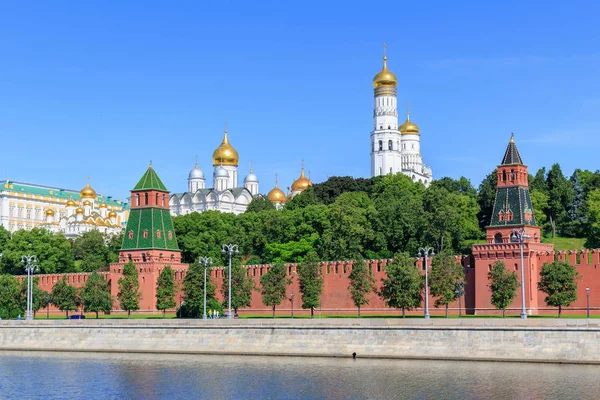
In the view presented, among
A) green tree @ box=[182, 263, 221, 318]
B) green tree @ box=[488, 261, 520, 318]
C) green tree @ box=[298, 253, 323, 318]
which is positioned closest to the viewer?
green tree @ box=[488, 261, 520, 318]

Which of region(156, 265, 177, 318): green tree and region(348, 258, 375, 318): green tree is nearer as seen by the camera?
region(348, 258, 375, 318): green tree

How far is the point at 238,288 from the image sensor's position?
67625 mm

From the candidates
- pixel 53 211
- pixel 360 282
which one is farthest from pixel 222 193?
pixel 360 282

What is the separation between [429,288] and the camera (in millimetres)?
62688

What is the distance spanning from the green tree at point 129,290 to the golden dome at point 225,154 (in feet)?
197

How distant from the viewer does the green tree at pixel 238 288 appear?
6706 centimetres

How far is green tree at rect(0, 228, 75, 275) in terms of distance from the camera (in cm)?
9150

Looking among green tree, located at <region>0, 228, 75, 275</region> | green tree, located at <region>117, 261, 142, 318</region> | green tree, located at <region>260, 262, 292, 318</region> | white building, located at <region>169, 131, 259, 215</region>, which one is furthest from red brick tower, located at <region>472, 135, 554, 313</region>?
white building, located at <region>169, 131, 259, 215</region>

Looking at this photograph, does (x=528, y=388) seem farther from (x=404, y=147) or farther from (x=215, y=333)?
(x=404, y=147)

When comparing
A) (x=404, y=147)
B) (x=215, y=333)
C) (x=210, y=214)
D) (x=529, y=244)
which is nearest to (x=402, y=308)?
(x=529, y=244)

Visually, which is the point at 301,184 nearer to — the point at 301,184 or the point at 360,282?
the point at 301,184

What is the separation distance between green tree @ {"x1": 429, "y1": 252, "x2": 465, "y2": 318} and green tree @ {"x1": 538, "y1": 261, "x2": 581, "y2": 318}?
5.08 metres

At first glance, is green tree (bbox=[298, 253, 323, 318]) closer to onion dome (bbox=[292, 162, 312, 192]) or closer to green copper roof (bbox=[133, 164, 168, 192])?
green copper roof (bbox=[133, 164, 168, 192])

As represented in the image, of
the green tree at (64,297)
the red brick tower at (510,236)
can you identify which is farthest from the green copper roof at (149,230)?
the red brick tower at (510,236)
